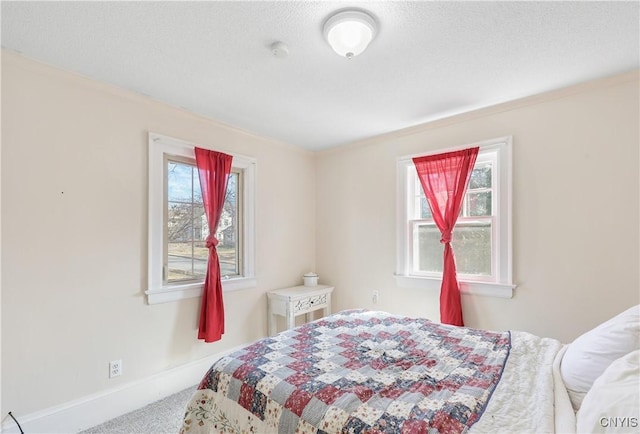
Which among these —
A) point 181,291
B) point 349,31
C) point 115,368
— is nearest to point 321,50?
point 349,31

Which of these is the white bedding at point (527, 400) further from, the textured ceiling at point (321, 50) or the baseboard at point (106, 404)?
the baseboard at point (106, 404)

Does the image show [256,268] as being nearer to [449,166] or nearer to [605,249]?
[449,166]

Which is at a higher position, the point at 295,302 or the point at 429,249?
the point at 429,249

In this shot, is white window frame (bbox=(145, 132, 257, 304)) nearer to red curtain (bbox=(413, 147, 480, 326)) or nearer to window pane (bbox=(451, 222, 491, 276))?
red curtain (bbox=(413, 147, 480, 326))

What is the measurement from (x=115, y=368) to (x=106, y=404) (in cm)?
23

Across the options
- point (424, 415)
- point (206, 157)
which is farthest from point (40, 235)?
point (424, 415)

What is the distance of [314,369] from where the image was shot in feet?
4.96

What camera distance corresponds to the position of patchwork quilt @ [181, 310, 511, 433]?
1160 millimetres

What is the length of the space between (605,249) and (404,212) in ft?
5.18

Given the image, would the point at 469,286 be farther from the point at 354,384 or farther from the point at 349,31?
the point at 349,31

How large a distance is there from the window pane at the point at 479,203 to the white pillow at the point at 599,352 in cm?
155

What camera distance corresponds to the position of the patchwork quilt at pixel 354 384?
116 cm

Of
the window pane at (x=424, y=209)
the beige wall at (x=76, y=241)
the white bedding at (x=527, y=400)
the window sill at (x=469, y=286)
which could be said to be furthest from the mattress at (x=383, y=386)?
the window pane at (x=424, y=209)

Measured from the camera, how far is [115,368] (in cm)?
229
